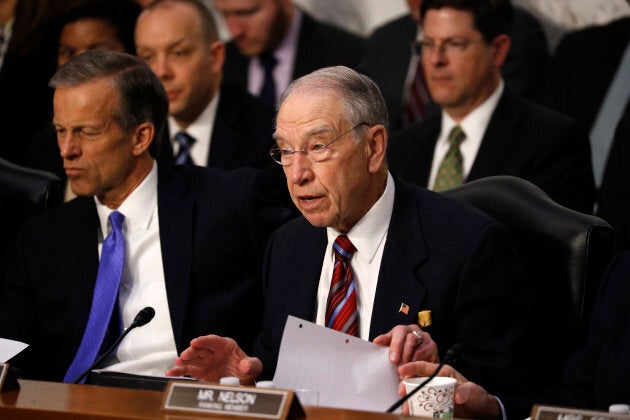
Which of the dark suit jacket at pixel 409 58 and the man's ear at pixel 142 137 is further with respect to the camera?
the dark suit jacket at pixel 409 58

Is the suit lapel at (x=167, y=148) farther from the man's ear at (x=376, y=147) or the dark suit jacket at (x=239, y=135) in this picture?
the man's ear at (x=376, y=147)

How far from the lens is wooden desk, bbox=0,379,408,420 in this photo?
6.37 ft

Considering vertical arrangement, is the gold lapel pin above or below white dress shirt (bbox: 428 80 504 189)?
below

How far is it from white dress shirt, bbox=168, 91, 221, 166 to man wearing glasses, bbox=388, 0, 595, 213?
781 millimetres

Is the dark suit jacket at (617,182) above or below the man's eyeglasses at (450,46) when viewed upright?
below

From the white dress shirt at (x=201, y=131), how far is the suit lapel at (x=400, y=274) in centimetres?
183

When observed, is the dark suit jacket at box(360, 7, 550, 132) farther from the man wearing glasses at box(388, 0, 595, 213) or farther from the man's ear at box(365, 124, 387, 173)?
the man's ear at box(365, 124, 387, 173)

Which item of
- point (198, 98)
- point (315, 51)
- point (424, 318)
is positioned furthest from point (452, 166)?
point (424, 318)

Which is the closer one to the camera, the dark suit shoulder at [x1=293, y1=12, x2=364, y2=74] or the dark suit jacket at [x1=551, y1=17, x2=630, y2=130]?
the dark suit jacket at [x1=551, y1=17, x2=630, y2=130]

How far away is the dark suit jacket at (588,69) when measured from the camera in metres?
4.90

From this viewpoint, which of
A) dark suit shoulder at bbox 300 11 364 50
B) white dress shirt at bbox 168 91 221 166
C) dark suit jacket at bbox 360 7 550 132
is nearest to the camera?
→ white dress shirt at bbox 168 91 221 166

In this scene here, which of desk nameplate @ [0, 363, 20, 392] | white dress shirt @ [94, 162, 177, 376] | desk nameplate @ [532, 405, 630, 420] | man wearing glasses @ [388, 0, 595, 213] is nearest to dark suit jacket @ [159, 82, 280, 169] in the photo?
man wearing glasses @ [388, 0, 595, 213]

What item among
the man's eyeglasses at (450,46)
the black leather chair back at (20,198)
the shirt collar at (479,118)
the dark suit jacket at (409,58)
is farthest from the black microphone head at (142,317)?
the dark suit jacket at (409,58)

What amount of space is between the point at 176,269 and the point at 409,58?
230cm
